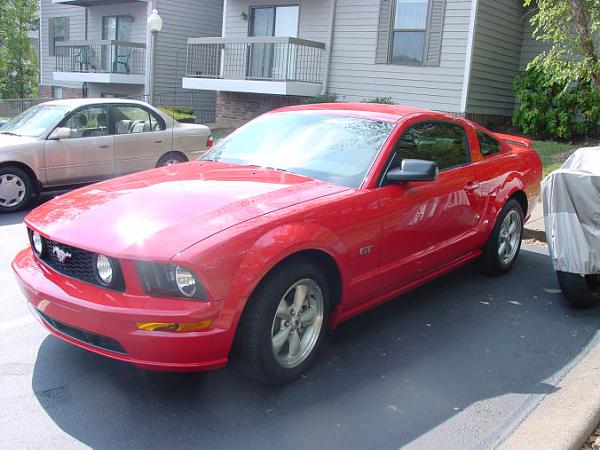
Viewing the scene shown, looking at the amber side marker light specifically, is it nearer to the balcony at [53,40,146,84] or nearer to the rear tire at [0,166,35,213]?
the rear tire at [0,166,35,213]

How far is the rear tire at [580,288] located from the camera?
4.78 m

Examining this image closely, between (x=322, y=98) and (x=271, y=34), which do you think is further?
(x=271, y=34)

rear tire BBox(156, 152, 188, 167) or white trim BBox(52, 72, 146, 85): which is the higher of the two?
white trim BBox(52, 72, 146, 85)

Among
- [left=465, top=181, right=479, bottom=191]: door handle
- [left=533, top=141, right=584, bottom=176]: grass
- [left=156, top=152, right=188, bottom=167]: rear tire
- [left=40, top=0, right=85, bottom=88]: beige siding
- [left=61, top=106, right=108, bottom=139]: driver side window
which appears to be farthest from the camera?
[left=40, top=0, right=85, bottom=88]: beige siding

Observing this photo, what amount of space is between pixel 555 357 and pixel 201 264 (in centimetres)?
259

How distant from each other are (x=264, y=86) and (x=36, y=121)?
24.9 feet

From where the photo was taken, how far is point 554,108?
43.5 ft

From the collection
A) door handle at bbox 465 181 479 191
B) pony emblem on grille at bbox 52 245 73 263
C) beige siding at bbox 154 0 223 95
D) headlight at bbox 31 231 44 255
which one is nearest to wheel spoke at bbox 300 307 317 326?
pony emblem on grille at bbox 52 245 73 263

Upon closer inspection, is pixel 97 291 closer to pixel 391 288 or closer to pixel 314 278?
pixel 314 278

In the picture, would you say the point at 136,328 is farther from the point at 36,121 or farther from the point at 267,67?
the point at 267,67

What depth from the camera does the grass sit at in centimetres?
1107

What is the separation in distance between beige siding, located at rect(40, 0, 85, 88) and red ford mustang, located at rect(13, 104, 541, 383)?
70.4ft

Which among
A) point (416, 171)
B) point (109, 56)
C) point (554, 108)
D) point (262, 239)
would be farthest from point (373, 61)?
point (262, 239)

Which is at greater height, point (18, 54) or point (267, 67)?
point (18, 54)
